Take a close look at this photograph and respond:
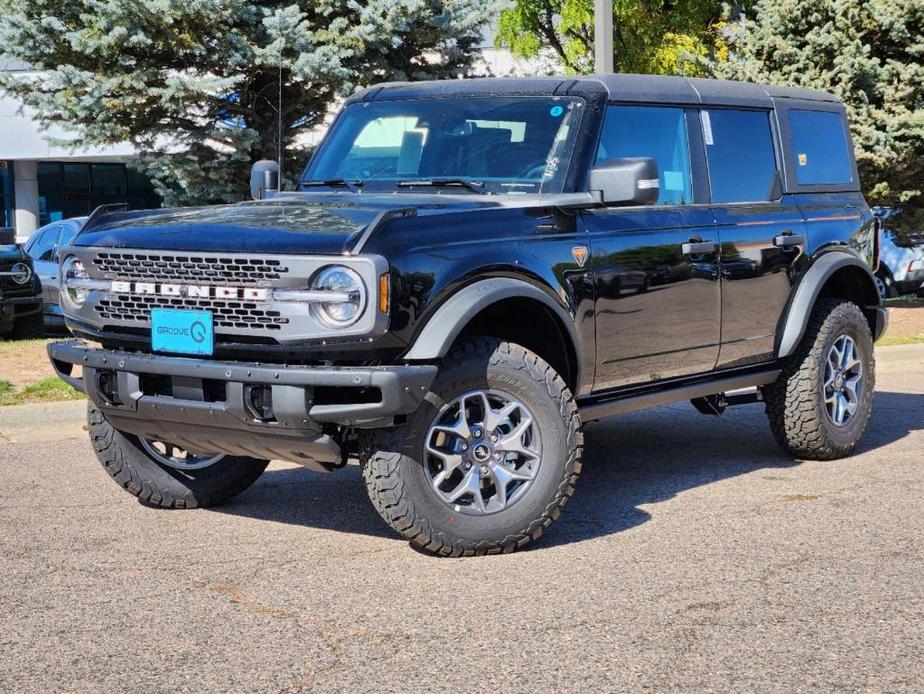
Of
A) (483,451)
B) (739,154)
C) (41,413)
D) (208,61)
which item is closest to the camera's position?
(483,451)

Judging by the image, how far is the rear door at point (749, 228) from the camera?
6.75 m

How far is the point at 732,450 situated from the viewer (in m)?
8.01

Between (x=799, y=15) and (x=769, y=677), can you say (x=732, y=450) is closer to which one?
(x=769, y=677)

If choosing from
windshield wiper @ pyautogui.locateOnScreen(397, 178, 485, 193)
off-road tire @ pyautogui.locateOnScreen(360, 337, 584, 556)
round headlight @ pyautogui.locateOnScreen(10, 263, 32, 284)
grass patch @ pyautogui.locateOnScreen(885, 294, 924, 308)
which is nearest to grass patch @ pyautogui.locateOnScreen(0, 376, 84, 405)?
windshield wiper @ pyautogui.locateOnScreen(397, 178, 485, 193)

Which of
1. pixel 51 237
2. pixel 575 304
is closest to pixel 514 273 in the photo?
pixel 575 304

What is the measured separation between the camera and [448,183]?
621 cm

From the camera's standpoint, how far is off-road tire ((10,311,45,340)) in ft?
47.4

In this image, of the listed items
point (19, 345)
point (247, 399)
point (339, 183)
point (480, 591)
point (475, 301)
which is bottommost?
point (19, 345)

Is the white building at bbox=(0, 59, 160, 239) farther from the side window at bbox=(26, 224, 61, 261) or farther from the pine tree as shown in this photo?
the side window at bbox=(26, 224, 61, 261)

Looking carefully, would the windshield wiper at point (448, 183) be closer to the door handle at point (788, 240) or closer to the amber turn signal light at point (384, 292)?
the amber turn signal light at point (384, 292)

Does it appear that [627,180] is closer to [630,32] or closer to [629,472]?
[629,472]

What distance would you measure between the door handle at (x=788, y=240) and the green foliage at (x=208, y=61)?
24.5ft

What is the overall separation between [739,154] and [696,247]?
2.95 feet

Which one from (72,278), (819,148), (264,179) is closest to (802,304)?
(819,148)
